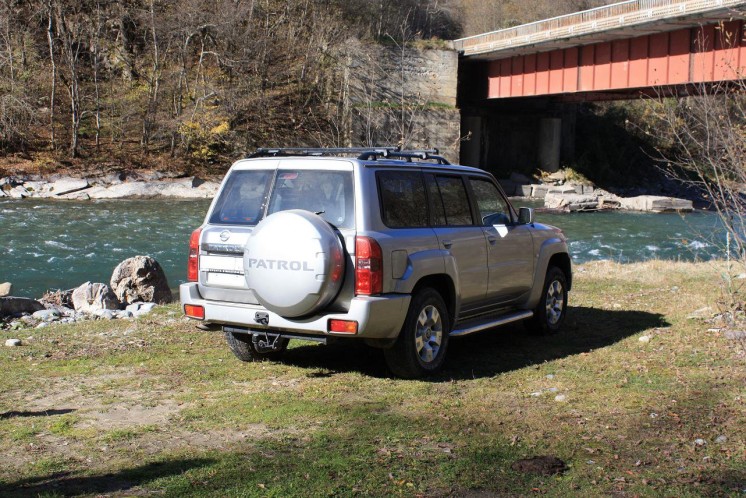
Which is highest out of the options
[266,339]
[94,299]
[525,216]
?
[525,216]

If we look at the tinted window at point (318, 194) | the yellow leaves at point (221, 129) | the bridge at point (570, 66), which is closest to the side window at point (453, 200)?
the tinted window at point (318, 194)

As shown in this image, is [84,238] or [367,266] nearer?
[367,266]

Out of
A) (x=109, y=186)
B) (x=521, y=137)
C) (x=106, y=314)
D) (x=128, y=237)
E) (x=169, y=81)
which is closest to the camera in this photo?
(x=106, y=314)

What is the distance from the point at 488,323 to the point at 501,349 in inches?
26.4

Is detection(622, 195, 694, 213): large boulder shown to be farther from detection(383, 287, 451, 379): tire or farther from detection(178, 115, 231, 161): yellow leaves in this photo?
detection(383, 287, 451, 379): tire

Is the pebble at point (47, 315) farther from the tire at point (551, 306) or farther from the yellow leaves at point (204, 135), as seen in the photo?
the yellow leaves at point (204, 135)

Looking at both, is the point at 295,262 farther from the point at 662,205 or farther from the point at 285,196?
the point at 662,205

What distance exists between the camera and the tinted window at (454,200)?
820 centimetres

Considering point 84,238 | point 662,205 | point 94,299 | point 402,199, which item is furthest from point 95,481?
point 662,205

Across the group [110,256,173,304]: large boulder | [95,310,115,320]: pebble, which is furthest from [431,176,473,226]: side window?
[110,256,173,304]: large boulder

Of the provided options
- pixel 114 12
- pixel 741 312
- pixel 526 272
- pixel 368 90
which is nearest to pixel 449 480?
pixel 526 272

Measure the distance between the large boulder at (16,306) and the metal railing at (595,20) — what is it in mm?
23095

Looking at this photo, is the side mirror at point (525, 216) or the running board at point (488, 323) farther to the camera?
the side mirror at point (525, 216)

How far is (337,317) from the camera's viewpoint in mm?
6934
